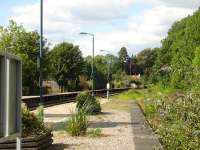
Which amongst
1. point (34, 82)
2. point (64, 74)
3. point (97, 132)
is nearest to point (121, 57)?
point (64, 74)

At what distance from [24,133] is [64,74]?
88120 mm

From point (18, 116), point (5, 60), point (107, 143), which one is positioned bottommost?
point (107, 143)

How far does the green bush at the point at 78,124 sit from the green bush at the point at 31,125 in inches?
142

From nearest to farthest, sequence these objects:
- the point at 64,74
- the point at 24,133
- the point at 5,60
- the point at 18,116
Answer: the point at 5,60, the point at 18,116, the point at 24,133, the point at 64,74

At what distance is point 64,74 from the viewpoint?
102 metres

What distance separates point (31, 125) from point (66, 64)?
88162 millimetres

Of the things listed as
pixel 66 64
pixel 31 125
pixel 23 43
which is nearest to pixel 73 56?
pixel 66 64

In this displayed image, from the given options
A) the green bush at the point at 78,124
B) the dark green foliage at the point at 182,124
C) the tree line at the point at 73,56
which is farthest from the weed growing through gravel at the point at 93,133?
the tree line at the point at 73,56

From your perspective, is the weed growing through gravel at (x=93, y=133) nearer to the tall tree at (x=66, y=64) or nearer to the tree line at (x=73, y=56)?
the tree line at (x=73, y=56)

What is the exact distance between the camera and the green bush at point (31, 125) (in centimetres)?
1441

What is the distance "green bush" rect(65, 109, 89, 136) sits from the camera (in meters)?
18.9

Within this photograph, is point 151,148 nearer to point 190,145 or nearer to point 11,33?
point 190,145

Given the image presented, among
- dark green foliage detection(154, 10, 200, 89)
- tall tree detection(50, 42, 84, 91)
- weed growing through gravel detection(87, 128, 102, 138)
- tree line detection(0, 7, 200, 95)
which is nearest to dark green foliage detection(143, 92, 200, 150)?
dark green foliage detection(154, 10, 200, 89)

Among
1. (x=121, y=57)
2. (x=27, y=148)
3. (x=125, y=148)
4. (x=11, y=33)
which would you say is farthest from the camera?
(x=121, y=57)
